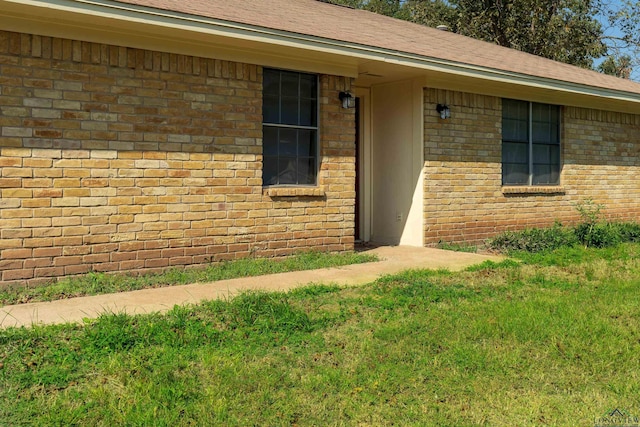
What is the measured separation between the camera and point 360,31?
32.7ft

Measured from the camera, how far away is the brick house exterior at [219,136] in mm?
6848

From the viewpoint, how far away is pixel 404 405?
12.5 ft

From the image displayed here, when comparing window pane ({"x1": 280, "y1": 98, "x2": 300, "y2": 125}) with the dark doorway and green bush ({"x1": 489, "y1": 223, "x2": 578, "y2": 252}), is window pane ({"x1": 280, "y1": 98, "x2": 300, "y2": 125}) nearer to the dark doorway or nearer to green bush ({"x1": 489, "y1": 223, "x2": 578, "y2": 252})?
the dark doorway

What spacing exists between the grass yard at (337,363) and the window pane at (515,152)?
18.5ft

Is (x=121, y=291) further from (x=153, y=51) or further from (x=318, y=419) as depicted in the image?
(x=318, y=419)

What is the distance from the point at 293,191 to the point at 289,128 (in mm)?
899

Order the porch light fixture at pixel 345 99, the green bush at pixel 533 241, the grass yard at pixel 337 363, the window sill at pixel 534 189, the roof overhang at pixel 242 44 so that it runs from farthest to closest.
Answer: the window sill at pixel 534 189, the green bush at pixel 533 241, the porch light fixture at pixel 345 99, the roof overhang at pixel 242 44, the grass yard at pixel 337 363

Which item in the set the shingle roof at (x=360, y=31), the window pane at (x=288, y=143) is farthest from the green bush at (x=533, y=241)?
the window pane at (x=288, y=143)

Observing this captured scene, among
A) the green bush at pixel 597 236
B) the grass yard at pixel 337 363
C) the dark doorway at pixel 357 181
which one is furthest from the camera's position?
the dark doorway at pixel 357 181

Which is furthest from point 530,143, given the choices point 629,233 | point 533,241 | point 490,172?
point 533,241

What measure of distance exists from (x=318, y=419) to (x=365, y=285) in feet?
11.3

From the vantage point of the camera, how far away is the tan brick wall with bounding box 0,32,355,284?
22.3ft

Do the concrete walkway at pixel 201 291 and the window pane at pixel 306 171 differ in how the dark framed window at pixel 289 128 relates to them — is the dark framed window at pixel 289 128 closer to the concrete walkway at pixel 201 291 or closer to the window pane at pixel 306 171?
the window pane at pixel 306 171

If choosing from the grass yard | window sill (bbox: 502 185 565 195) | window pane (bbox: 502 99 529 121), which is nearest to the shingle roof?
window pane (bbox: 502 99 529 121)
